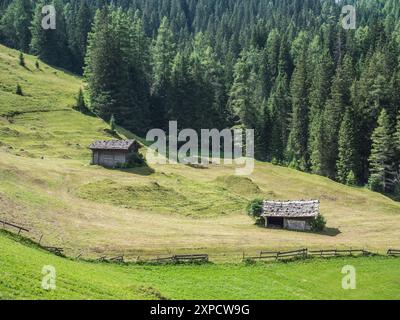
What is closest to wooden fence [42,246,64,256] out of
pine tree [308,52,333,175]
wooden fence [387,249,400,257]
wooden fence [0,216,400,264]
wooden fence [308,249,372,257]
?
wooden fence [0,216,400,264]

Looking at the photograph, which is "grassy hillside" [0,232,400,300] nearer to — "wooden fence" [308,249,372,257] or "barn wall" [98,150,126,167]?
"wooden fence" [308,249,372,257]

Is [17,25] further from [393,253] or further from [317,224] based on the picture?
[393,253]

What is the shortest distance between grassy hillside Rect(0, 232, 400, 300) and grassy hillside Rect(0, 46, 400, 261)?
4934mm

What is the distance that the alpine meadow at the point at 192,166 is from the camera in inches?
1720

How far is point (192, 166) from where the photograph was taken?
9262 centimetres

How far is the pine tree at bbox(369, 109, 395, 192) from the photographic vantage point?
9712cm

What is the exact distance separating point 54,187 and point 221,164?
36783mm

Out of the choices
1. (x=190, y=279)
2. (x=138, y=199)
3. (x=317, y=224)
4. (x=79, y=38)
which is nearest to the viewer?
(x=190, y=279)

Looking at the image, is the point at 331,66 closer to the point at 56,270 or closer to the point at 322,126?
the point at 322,126

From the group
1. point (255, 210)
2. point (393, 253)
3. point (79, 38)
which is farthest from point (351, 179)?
point (79, 38)

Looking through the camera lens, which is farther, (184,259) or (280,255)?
(280,255)

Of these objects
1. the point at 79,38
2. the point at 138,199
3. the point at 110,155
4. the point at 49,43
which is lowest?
the point at 138,199

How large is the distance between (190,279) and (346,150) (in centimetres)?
6667
